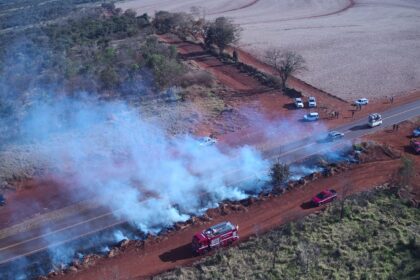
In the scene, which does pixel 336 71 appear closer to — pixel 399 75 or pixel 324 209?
pixel 399 75

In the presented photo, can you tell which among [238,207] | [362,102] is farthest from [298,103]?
[238,207]

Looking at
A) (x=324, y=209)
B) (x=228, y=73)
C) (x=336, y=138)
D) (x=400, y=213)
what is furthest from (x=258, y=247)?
(x=228, y=73)

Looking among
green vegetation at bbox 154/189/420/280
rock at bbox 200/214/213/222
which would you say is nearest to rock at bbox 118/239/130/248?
green vegetation at bbox 154/189/420/280

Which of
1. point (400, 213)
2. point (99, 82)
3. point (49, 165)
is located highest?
point (99, 82)

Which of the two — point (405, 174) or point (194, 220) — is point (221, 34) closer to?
point (405, 174)

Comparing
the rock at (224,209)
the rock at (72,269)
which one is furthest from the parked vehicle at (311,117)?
the rock at (72,269)

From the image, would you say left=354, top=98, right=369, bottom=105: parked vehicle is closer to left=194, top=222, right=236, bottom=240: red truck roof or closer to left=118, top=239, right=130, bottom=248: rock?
left=194, top=222, right=236, bottom=240: red truck roof

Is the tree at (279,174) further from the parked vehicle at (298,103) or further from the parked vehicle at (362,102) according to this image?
the parked vehicle at (362,102)
